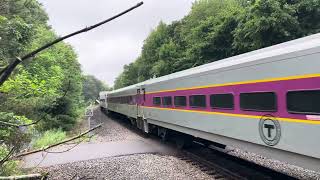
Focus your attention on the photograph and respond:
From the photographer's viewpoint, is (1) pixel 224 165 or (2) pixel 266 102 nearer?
(2) pixel 266 102

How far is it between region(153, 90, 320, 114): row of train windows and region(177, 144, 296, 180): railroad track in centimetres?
167

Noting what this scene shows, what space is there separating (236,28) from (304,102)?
20784 millimetres

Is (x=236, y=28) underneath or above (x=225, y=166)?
above

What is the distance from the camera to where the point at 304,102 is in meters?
6.06

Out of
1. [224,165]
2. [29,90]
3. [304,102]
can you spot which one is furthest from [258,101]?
[29,90]

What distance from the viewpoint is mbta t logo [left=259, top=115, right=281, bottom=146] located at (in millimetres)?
6715

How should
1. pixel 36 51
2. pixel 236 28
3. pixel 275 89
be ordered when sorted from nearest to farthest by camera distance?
pixel 36 51 → pixel 275 89 → pixel 236 28

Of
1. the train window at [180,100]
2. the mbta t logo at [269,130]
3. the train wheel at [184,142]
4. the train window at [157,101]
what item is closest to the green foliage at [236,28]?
the train window at [157,101]

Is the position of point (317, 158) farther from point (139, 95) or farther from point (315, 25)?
point (315, 25)

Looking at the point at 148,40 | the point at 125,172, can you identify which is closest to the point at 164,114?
the point at 125,172

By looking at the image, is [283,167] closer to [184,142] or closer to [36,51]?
[184,142]

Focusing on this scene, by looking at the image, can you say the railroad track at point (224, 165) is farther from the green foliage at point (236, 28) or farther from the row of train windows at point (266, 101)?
the green foliage at point (236, 28)

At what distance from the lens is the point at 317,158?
5824mm

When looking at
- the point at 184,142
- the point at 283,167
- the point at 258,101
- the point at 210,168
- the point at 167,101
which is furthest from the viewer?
the point at 167,101
